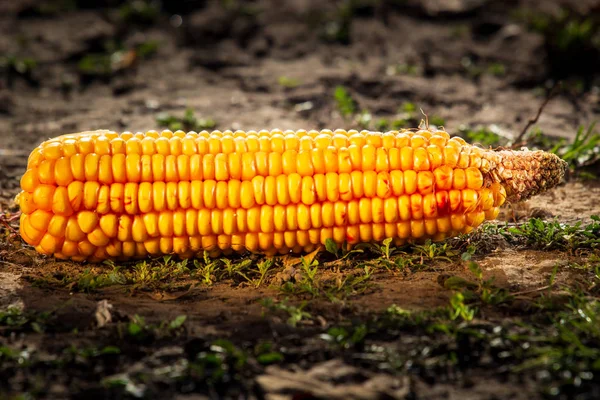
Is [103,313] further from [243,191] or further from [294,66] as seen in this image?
[294,66]

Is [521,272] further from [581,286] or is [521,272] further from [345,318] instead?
[345,318]

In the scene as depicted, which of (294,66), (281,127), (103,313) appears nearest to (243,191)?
(103,313)

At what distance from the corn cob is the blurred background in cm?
165

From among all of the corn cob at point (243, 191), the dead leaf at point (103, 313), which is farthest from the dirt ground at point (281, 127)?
the corn cob at point (243, 191)

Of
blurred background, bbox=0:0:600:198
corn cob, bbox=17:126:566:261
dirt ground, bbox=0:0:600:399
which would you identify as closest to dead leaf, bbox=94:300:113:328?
dirt ground, bbox=0:0:600:399

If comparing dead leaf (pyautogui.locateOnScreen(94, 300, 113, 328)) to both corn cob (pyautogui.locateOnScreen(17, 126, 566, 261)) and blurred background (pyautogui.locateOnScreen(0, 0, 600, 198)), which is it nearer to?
corn cob (pyautogui.locateOnScreen(17, 126, 566, 261))

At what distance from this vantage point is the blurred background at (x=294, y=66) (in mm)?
6867

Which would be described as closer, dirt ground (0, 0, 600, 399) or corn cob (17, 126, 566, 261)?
dirt ground (0, 0, 600, 399)

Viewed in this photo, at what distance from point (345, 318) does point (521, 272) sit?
122 cm

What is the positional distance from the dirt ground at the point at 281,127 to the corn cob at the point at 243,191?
10.6 inches

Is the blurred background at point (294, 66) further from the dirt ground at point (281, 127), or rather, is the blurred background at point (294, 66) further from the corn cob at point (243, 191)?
the corn cob at point (243, 191)

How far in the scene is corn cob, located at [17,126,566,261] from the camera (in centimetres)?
407

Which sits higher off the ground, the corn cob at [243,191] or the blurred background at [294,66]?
the blurred background at [294,66]

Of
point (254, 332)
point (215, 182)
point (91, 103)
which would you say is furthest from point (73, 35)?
point (254, 332)
